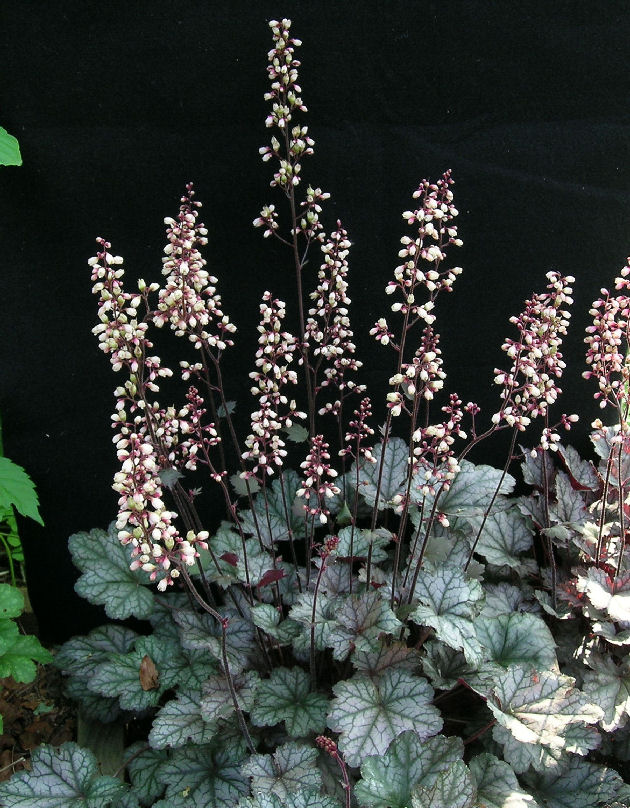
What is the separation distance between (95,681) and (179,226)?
1.22 metres

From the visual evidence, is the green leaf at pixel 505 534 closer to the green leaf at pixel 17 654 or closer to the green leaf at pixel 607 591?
the green leaf at pixel 607 591

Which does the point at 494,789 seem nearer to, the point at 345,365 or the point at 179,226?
the point at 345,365

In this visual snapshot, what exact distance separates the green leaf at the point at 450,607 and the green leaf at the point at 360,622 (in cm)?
7

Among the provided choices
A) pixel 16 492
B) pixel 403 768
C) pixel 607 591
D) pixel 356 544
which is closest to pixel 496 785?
pixel 403 768

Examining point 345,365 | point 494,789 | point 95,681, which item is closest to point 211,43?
point 345,365

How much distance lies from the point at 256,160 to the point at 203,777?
5.28ft

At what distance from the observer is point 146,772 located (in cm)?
185

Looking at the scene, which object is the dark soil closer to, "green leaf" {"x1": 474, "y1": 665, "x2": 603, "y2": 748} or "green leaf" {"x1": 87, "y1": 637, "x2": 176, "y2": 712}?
"green leaf" {"x1": 87, "y1": 637, "x2": 176, "y2": 712}

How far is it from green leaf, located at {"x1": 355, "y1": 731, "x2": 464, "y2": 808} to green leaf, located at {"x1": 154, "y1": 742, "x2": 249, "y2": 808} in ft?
1.35

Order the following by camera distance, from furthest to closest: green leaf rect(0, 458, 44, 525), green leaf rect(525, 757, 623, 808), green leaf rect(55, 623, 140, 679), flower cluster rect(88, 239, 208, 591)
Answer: green leaf rect(55, 623, 140, 679), green leaf rect(0, 458, 44, 525), green leaf rect(525, 757, 623, 808), flower cluster rect(88, 239, 208, 591)

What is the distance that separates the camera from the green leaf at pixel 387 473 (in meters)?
2.11

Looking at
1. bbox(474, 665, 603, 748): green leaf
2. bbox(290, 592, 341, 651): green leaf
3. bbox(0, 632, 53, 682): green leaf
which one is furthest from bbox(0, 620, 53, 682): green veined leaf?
bbox(474, 665, 603, 748): green leaf

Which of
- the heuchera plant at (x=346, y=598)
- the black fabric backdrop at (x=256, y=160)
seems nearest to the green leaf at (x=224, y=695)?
the heuchera plant at (x=346, y=598)

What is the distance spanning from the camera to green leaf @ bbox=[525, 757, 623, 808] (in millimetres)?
1673
